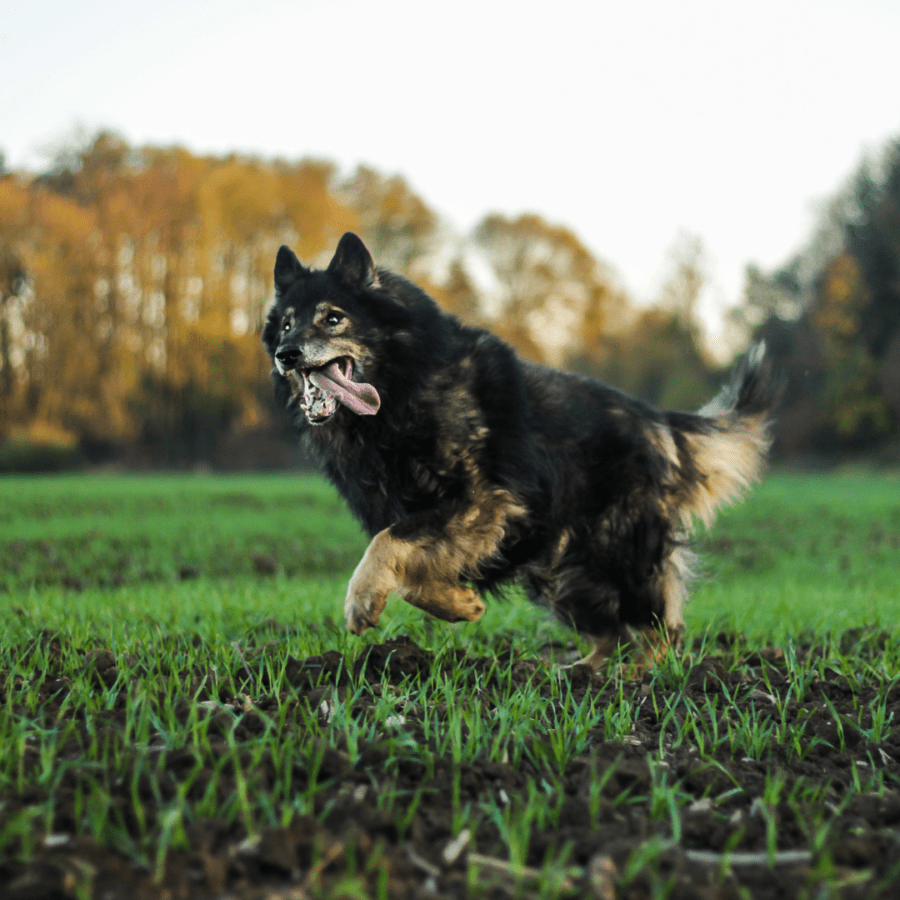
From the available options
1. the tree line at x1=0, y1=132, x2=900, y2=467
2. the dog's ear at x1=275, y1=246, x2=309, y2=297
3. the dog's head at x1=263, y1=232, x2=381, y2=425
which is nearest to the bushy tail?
the dog's head at x1=263, y1=232, x2=381, y2=425

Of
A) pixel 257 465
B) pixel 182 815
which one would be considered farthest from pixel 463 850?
pixel 257 465

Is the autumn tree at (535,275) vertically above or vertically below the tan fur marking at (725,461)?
above

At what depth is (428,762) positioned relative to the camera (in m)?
2.34

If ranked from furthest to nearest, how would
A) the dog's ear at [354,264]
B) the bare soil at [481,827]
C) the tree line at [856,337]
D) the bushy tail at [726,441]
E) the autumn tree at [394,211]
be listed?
the autumn tree at [394,211], the tree line at [856,337], the bushy tail at [726,441], the dog's ear at [354,264], the bare soil at [481,827]

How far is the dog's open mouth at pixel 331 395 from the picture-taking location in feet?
12.6

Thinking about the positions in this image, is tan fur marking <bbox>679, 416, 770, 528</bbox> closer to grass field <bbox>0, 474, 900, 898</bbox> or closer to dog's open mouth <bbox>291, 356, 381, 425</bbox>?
grass field <bbox>0, 474, 900, 898</bbox>

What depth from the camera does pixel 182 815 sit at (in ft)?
6.48

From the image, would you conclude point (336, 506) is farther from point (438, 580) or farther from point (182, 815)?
point (182, 815)

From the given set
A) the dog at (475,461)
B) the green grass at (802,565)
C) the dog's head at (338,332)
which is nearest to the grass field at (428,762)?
the dog at (475,461)

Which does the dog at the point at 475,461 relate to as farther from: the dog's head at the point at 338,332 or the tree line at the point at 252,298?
the tree line at the point at 252,298

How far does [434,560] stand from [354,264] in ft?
5.49

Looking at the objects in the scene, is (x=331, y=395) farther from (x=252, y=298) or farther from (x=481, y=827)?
(x=252, y=298)

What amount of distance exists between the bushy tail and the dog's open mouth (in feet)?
6.13

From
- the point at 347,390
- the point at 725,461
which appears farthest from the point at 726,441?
the point at 347,390
